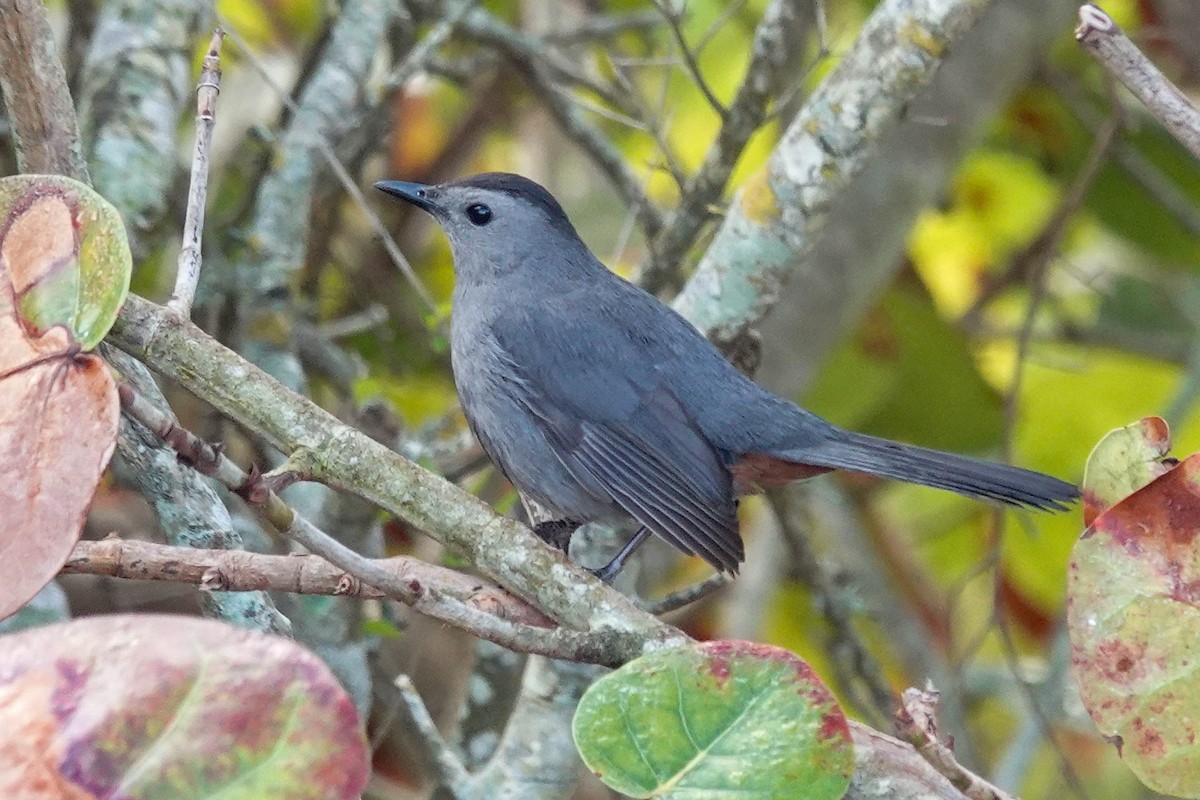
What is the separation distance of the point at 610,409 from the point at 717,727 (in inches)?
83.1

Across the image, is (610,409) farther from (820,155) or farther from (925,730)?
(925,730)

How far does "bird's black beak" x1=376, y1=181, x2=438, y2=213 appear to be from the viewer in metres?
3.86

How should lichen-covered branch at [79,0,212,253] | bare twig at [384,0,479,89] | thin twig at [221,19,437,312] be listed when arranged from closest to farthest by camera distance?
lichen-covered branch at [79,0,212,253] < thin twig at [221,19,437,312] < bare twig at [384,0,479,89]

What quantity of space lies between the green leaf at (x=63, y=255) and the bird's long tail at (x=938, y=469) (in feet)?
7.10

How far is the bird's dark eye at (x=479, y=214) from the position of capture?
4.08 metres

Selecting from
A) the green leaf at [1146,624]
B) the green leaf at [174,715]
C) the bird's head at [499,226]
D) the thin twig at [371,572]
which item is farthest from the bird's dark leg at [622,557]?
the green leaf at [174,715]

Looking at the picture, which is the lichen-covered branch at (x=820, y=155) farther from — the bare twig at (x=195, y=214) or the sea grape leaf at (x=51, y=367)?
the sea grape leaf at (x=51, y=367)

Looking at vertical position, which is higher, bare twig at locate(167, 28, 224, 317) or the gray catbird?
bare twig at locate(167, 28, 224, 317)

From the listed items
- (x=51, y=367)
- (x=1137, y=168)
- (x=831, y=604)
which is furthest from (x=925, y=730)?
(x=1137, y=168)

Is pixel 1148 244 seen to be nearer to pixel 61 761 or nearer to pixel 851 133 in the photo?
pixel 851 133

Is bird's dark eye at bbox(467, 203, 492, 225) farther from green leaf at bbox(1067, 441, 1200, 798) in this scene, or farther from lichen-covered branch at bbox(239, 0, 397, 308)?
green leaf at bbox(1067, 441, 1200, 798)

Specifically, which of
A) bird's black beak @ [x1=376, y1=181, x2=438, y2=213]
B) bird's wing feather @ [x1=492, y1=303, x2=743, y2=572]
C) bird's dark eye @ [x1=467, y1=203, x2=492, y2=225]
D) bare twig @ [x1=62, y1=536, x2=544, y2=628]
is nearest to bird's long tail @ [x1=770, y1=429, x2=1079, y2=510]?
bird's wing feather @ [x1=492, y1=303, x2=743, y2=572]

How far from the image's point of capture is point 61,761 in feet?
4.31

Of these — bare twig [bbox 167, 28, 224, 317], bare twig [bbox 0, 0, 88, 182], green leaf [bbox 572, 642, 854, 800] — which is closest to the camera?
green leaf [bbox 572, 642, 854, 800]
